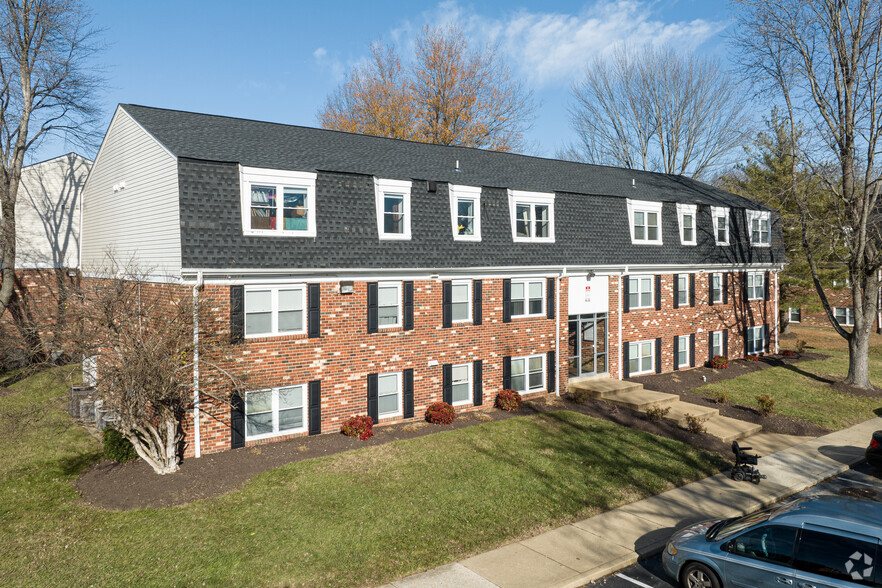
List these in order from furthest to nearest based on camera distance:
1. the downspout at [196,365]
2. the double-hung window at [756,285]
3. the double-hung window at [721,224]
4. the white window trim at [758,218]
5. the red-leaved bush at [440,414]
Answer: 1. the double-hung window at [756,285]
2. the white window trim at [758,218]
3. the double-hung window at [721,224]
4. the red-leaved bush at [440,414]
5. the downspout at [196,365]

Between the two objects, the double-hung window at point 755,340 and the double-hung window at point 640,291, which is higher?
the double-hung window at point 640,291

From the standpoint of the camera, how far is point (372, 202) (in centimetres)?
1644

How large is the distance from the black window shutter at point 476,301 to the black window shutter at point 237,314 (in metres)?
7.65

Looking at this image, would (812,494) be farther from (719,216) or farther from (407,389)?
(719,216)

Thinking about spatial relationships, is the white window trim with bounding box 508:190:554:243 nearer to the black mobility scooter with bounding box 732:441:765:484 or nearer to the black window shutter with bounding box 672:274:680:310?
the black window shutter with bounding box 672:274:680:310

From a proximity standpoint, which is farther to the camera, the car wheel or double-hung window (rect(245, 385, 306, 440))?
double-hung window (rect(245, 385, 306, 440))

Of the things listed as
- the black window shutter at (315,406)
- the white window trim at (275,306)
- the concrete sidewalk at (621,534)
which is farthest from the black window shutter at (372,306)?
the concrete sidewalk at (621,534)

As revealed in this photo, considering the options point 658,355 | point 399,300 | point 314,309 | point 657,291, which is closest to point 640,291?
point 657,291

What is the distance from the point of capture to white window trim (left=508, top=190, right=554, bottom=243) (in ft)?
64.4

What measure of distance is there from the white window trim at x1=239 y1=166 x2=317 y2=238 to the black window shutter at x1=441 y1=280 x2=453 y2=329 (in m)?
4.76

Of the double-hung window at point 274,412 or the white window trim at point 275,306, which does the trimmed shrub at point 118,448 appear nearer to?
the double-hung window at point 274,412

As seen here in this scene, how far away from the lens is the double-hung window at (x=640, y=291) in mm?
23578

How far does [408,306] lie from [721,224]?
729 inches

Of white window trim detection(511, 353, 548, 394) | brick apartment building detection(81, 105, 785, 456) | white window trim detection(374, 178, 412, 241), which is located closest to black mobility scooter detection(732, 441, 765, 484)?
white window trim detection(511, 353, 548, 394)
